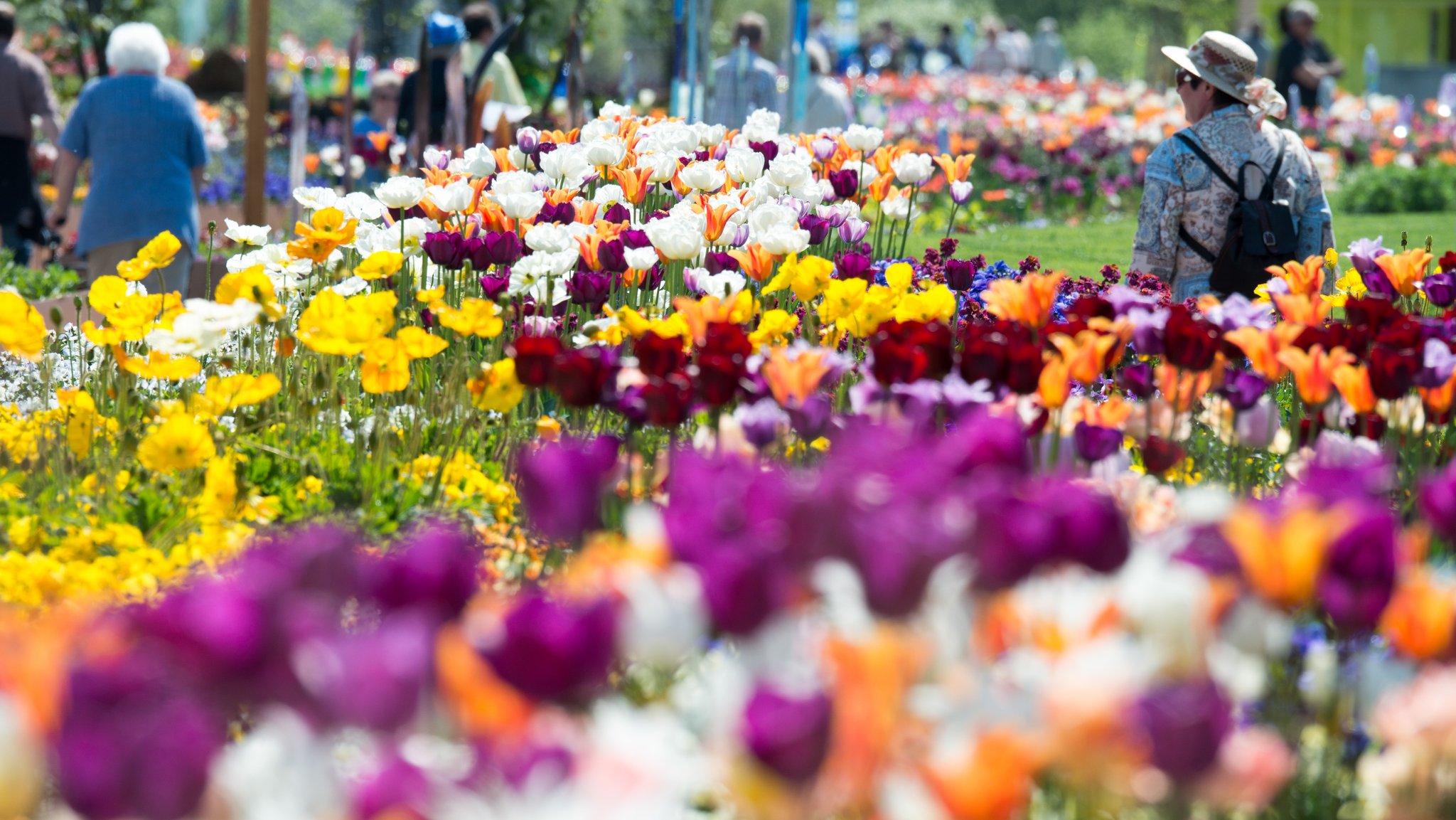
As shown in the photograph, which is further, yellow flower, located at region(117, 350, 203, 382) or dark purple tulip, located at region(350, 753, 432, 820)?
yellow flower, located at region(117, 350, 203, 382)

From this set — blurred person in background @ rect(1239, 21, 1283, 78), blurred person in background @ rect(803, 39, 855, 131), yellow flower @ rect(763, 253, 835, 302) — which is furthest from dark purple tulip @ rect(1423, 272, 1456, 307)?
blurred person in background @ rect(1239, 21, 1283, 78)

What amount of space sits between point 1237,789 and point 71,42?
1554 centimetres

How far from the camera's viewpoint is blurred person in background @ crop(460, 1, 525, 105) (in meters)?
9.23

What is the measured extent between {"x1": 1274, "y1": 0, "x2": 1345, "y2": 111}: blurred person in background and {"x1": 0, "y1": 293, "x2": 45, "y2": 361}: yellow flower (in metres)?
12.4

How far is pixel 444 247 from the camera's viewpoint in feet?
13.3

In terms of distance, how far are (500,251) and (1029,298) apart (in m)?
1.57

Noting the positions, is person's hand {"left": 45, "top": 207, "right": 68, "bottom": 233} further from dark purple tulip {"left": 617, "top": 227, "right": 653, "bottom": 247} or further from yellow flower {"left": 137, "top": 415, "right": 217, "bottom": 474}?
yellow flower {"left": 137, "top": 415, "right": 217, "bottom": 474}

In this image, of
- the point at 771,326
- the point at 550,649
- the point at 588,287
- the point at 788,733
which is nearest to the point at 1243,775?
the point at 788,733

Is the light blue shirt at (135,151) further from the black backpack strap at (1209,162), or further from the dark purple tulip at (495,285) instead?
the black backpack strap at (1209,162)

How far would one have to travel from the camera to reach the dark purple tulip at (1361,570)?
5.46 feet

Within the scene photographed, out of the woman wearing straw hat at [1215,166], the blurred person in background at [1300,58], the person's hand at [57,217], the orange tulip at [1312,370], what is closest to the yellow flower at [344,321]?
the orange tulip at [1312,370]

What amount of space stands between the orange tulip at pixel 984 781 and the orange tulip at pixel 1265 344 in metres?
1.48

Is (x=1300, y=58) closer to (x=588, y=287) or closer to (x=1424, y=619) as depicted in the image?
(x=588, y=287)

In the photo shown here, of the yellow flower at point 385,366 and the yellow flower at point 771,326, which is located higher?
the yellow flower at point 771,326
